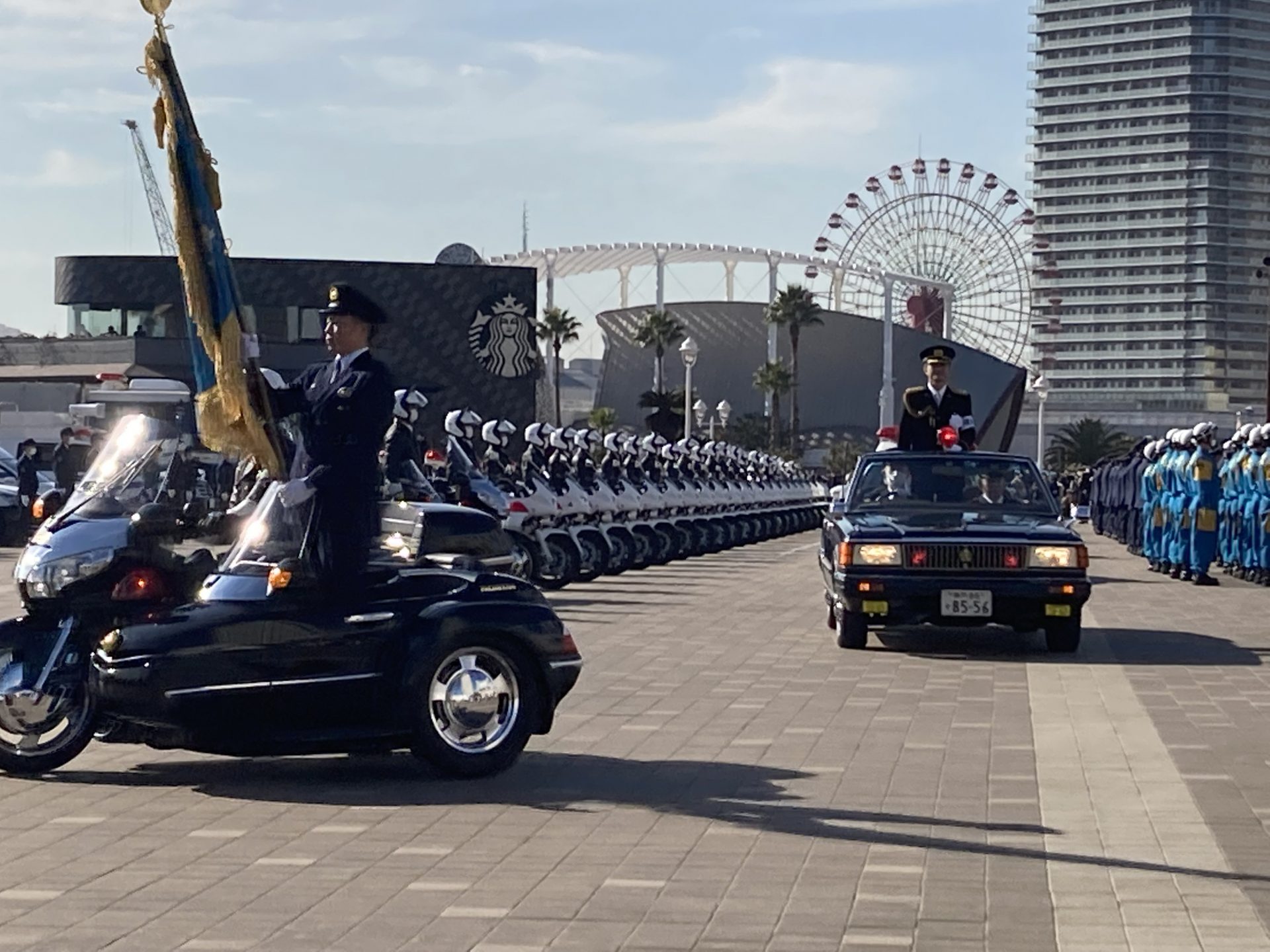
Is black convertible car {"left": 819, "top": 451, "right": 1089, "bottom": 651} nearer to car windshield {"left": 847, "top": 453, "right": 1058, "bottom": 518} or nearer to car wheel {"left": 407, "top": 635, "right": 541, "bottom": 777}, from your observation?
car windshield {"left": 847, "top": 453, "right": 1058, "bottom": 518}

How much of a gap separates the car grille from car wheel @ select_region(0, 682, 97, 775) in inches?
286

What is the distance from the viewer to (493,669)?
9.05m

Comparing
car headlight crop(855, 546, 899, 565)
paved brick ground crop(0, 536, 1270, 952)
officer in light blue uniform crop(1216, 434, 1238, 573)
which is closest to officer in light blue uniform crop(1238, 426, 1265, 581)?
officer in light blue uniform crop(1216, 434, 1238, 573)

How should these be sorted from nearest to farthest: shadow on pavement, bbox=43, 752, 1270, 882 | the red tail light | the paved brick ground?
the paved brick ground, shadow on pavement, bbox=43, 752, 1270, 882, the red tail light

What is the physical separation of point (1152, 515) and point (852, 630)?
49.9ft

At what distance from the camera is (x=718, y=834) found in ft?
25.3

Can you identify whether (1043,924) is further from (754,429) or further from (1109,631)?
(754,429)

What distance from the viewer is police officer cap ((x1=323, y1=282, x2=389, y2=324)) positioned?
920 centimetres

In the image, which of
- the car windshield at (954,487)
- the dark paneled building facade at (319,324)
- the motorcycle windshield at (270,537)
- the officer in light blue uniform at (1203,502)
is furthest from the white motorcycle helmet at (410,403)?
the dark paneled building facade at (319,324)

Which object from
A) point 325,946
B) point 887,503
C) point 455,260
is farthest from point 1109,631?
point 455,260

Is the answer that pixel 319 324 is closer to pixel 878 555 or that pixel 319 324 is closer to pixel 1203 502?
pixel 1203 502

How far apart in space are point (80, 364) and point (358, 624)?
75.7 m

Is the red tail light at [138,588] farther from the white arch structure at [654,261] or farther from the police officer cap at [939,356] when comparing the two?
the white arch structure at [654,261]

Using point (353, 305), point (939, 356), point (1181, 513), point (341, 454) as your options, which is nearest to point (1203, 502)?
point (1181, 513)
